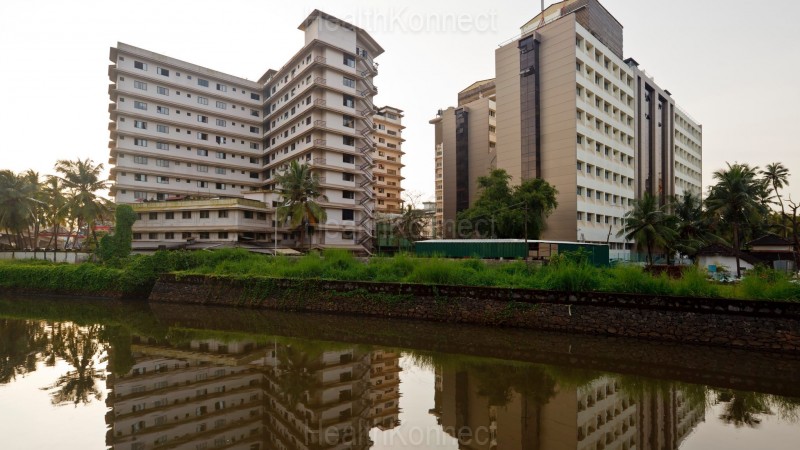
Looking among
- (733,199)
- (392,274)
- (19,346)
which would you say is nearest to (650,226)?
(733,199)

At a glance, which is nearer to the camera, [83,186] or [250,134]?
[83,186]

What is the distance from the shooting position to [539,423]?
769 cm

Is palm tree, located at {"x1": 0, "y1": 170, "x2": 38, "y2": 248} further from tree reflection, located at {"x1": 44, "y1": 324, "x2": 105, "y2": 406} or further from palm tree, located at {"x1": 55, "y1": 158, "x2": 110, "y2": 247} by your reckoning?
tree reflection, located at {"x1": 44, "y1": 324, "x2": 105, "y2": 406}

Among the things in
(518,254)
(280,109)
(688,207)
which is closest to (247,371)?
(518,254)

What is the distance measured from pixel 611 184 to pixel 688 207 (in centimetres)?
862

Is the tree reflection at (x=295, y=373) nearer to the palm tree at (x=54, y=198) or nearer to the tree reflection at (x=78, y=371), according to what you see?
the tree reflection at (x=78, y=371)

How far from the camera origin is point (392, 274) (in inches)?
843

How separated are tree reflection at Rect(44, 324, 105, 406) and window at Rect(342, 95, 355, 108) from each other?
117ft

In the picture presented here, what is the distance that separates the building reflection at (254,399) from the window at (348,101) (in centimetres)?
3776

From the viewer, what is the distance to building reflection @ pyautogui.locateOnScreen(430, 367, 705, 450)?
7.07 m

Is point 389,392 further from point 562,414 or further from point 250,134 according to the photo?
point 250,134

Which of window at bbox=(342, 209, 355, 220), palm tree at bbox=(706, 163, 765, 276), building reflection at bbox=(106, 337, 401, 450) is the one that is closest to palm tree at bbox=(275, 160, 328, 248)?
window at bbox=(342, 209, 355, 220)

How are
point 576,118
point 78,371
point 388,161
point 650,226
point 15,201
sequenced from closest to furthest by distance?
point 78,371
point 650,226
point 15,201
point 576,118
point 388,161

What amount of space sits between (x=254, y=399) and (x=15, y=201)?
4502 cm
